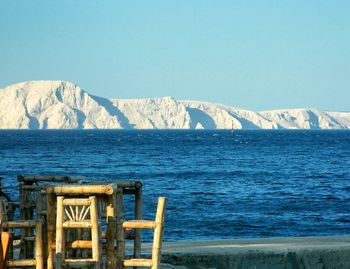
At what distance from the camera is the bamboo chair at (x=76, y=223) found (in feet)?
26.3

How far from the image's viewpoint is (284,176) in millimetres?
60094

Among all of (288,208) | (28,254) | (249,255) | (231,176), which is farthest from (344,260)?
(231,176)

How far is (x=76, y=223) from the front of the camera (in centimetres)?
804

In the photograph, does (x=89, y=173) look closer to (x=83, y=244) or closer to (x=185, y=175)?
(x=185, y=175)

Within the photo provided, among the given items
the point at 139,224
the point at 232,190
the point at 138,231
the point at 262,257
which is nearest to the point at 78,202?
the point at 139,224

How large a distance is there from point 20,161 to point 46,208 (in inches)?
2747

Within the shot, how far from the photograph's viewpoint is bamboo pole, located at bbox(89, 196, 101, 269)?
26.3 ft

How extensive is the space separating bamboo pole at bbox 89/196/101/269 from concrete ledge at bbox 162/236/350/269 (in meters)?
2.59

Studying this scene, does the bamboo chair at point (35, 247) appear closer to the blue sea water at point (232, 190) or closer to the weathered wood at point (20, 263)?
the weathered wood at point (20, 263)

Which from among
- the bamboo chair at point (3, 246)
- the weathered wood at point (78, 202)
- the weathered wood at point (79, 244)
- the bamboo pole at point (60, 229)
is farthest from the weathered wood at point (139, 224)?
the bamboo chair at point (3, 246)

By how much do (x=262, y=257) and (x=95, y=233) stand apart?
10.7 ft

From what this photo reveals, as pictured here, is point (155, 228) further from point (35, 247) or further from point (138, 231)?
point (138, 231)

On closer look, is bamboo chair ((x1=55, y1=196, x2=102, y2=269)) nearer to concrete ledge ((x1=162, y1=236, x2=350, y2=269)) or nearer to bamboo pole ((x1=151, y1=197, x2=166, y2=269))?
bamboo pole ((x1=151, y1=197, x2=166, y2=269))

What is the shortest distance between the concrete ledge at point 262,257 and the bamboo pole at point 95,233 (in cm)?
259
